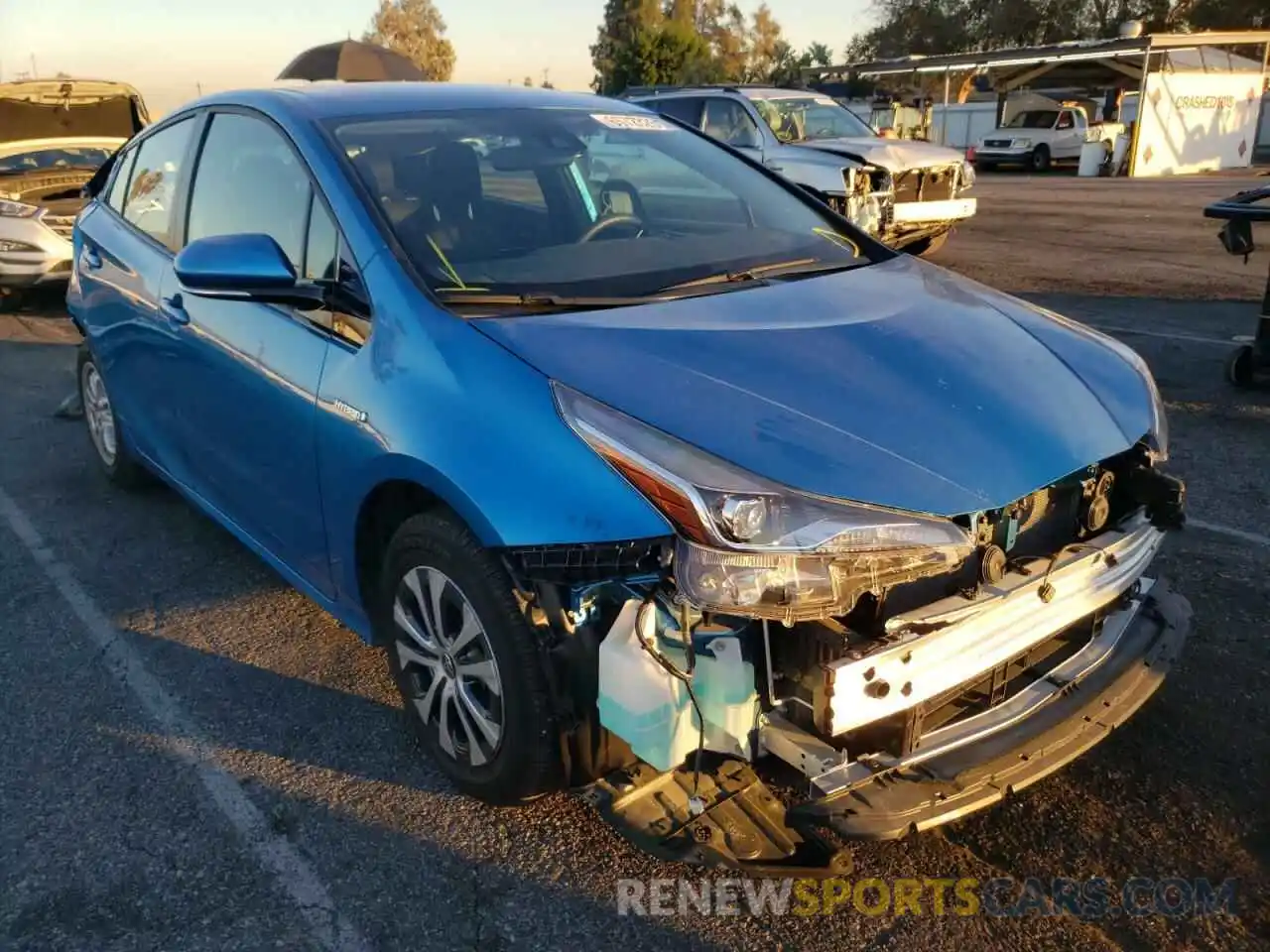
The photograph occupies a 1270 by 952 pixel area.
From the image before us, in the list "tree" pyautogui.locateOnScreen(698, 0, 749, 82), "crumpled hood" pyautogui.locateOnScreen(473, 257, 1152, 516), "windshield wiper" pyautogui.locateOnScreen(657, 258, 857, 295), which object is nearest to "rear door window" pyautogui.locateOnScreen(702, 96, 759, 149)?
→ "windshield wiper" pyautogui.locateOnScreen(657, 258, 857, 295)

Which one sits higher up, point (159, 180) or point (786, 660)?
point (159, 180)

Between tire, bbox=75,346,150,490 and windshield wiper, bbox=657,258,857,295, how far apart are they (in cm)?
301

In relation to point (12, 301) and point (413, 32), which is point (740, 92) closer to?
point (12, 301)

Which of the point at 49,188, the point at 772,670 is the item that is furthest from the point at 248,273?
the point at 49,188

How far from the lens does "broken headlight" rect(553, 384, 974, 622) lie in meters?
2.11

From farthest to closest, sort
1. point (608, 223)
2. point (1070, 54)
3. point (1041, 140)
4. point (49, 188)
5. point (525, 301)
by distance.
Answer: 1. point (1041, 140)
2. point (1070, 54)
3. point (49, 188)
4. point (608, 223)
5. point (525, 301)

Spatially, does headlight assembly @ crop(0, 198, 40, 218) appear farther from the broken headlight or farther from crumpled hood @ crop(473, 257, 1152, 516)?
the broken headlight

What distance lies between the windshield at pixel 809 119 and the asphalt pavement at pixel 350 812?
10.0 m

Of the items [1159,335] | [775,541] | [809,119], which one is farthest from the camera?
[809,119]

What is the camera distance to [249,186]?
354cm

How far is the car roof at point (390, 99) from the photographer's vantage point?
3426mm

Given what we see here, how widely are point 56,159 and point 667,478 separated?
413 inches

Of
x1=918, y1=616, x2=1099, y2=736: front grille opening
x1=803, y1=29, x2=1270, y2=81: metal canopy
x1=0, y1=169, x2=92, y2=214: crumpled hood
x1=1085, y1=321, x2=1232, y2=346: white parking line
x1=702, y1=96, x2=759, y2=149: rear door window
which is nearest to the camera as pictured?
x1=918, y1=616, x2=1099, y2=736: front grille opening

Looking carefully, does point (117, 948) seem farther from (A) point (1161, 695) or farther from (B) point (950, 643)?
(A) point (1161, 695)
